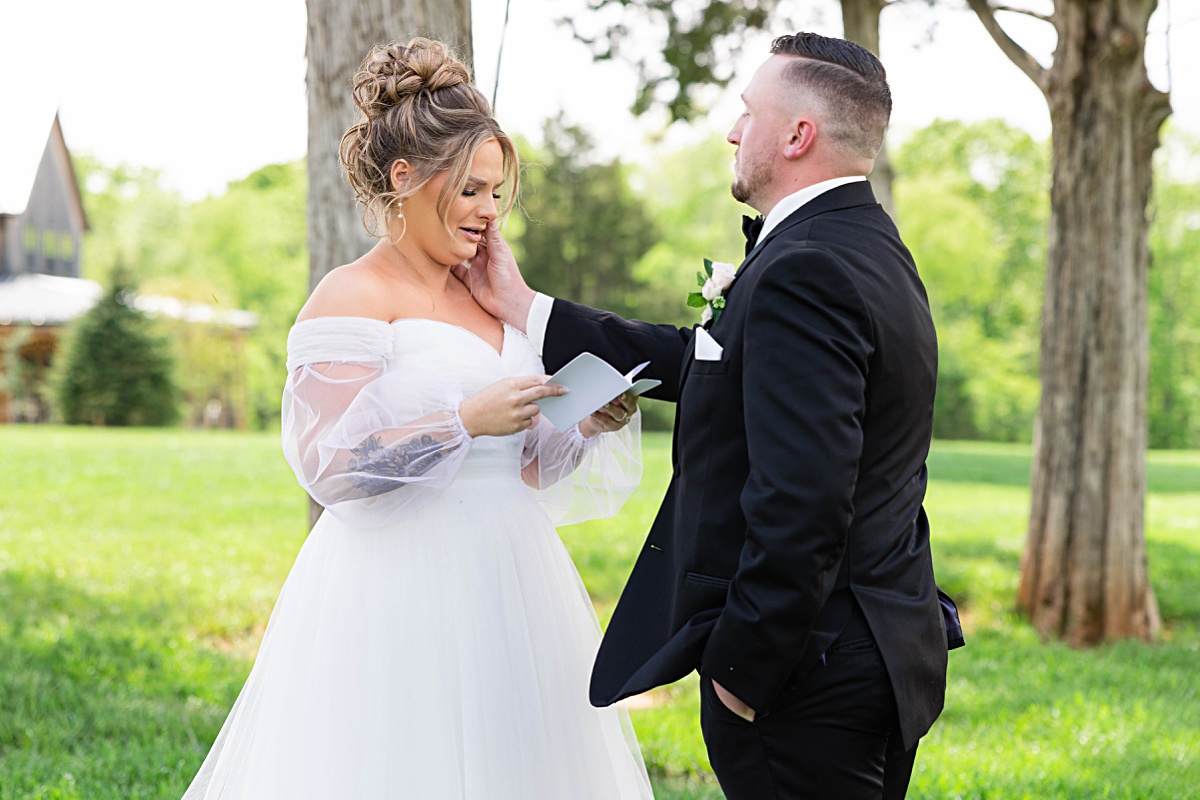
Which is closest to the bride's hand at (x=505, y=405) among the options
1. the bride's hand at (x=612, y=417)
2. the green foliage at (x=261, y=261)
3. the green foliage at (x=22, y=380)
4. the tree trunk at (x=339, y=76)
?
the bride's hand at (x=612, y=417)

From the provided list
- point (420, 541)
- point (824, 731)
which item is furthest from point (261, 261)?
point (824, 731)

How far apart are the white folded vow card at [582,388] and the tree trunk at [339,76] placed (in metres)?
1.86

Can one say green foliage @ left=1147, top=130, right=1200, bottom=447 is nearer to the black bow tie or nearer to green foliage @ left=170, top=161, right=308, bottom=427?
green foliage @ left=170, top=161, right=308, bottom=427

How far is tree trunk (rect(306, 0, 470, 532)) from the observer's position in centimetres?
412

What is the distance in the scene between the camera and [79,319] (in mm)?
28297

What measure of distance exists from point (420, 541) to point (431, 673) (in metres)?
0.34

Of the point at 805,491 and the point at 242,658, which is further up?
the point at 805,491

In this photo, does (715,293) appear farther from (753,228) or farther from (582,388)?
(582,388)

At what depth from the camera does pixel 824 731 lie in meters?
2.24

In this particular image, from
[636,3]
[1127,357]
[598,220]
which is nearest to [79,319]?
[598,220]

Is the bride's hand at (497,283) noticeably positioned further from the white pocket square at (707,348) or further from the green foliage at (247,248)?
the green foliage at (247,248)

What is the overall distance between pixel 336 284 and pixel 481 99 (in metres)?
0.64

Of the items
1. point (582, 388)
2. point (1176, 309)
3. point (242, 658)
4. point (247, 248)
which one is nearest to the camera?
point (582, 388)

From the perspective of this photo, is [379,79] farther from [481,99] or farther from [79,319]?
[79,319]
